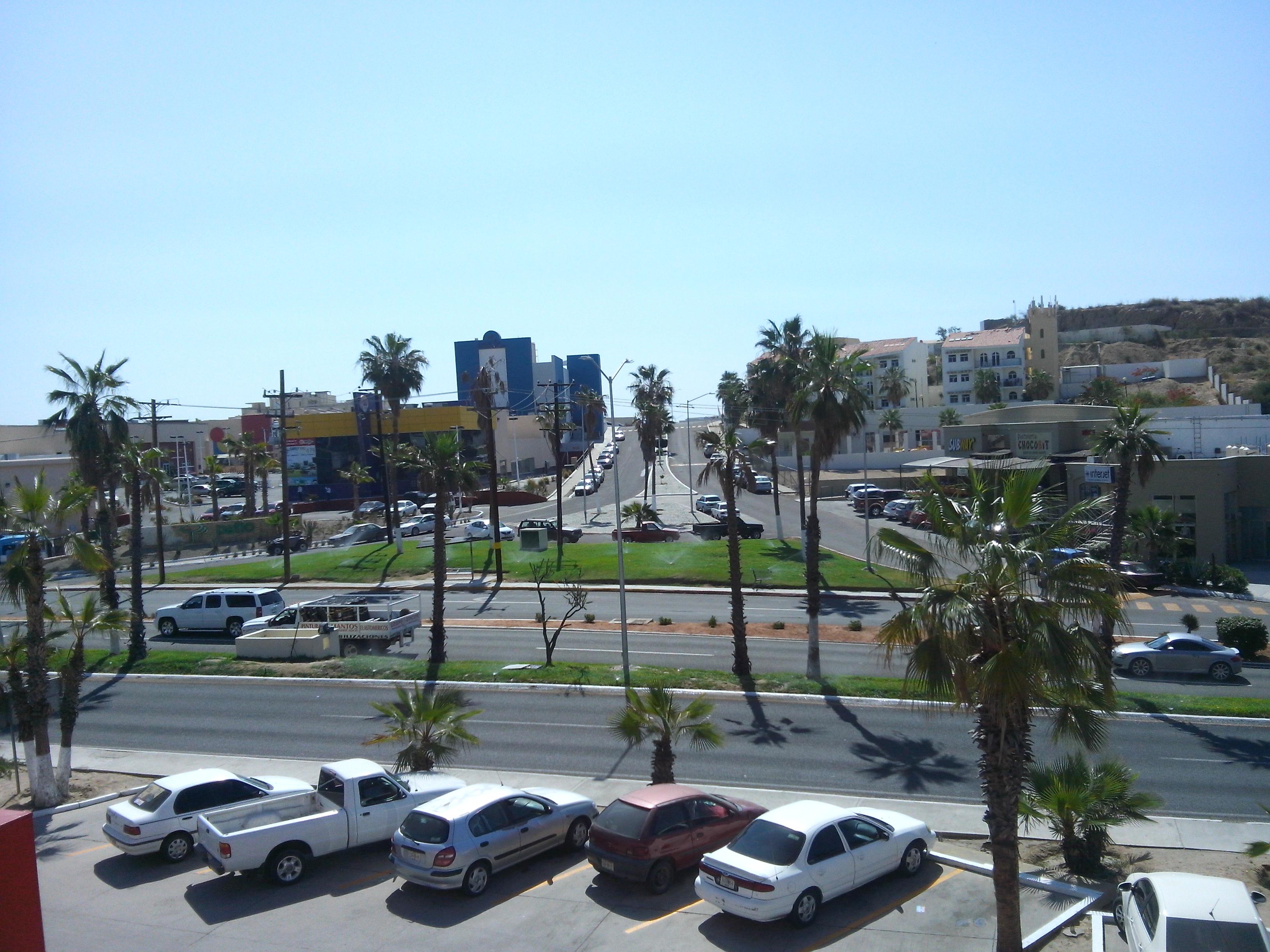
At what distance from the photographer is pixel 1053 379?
11194 centimetres

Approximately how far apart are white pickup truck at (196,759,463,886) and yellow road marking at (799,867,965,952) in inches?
251

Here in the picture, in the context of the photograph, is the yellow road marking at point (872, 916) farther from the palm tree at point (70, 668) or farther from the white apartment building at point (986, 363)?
the white apartment building at point (986, 363)

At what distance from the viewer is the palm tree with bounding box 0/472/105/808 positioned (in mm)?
18000

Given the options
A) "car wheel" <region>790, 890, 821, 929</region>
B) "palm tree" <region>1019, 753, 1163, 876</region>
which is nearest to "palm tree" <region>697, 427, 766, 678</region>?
"palm tree" <region>1019, 753, 1163, 876</region>

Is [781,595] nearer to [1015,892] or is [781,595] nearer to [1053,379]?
[1015,892]

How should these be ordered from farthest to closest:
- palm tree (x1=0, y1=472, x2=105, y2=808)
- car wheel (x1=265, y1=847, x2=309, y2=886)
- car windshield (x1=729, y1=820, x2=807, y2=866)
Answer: palm tree (x1=0, y1=472, x2=105, y2=808) < car wheel (x1=265, y1=847, x2=309, y2=886) < car windshield (x1=729, y1=820, x2=807, y2=866)

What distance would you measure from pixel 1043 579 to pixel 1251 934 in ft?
12.5

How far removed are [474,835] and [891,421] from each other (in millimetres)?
89630

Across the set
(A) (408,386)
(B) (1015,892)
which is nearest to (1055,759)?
(B) (1015,892)

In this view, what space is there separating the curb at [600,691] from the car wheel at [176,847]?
859 centimetres

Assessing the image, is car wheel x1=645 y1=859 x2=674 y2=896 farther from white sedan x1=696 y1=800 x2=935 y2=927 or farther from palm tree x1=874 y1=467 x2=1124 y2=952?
palm tree x1=874 y1=467 x2=1124 y2=952

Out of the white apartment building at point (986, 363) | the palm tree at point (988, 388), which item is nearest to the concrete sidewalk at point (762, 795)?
the palm tree at point (988, 388)

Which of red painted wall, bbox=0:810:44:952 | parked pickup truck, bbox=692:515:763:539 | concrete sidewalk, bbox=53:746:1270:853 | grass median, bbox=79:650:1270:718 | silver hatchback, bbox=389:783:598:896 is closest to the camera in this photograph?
red painted wall, bbox=0:810:44:952

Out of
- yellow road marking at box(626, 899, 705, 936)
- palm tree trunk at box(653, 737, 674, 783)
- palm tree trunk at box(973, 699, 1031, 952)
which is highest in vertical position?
palm tree trunk at box(973, 699, 1031, 952)
